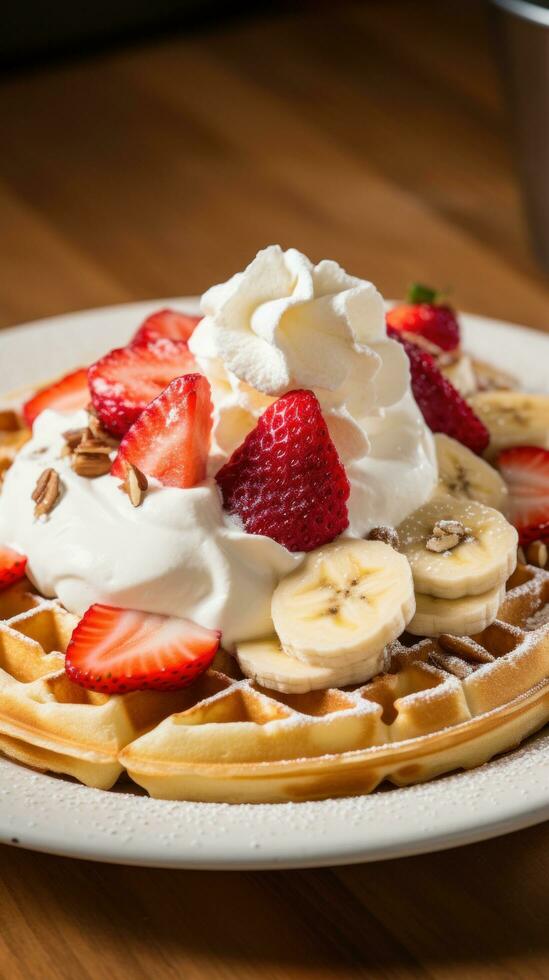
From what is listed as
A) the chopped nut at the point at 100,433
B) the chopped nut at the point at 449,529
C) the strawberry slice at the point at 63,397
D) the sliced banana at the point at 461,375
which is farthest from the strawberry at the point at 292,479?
the sliced banana at the point at 461,375

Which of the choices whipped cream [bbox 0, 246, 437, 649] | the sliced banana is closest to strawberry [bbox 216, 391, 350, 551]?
whipped cream [bbox 0, 246, 437, 649]

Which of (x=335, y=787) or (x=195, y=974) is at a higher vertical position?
(x=335, y=787)

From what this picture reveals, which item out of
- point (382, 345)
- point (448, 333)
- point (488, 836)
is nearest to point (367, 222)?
point (448, 333)

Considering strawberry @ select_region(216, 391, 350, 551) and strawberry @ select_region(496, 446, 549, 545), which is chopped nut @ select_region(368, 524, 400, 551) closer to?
strawberry @ select_region(216, 391, 350, 551)

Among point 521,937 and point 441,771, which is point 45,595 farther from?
point 521,937

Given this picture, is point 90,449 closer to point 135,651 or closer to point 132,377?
point 132,377

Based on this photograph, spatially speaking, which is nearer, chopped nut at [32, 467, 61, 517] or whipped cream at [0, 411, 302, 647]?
whipped cream at [0, 411, 302, 647]
